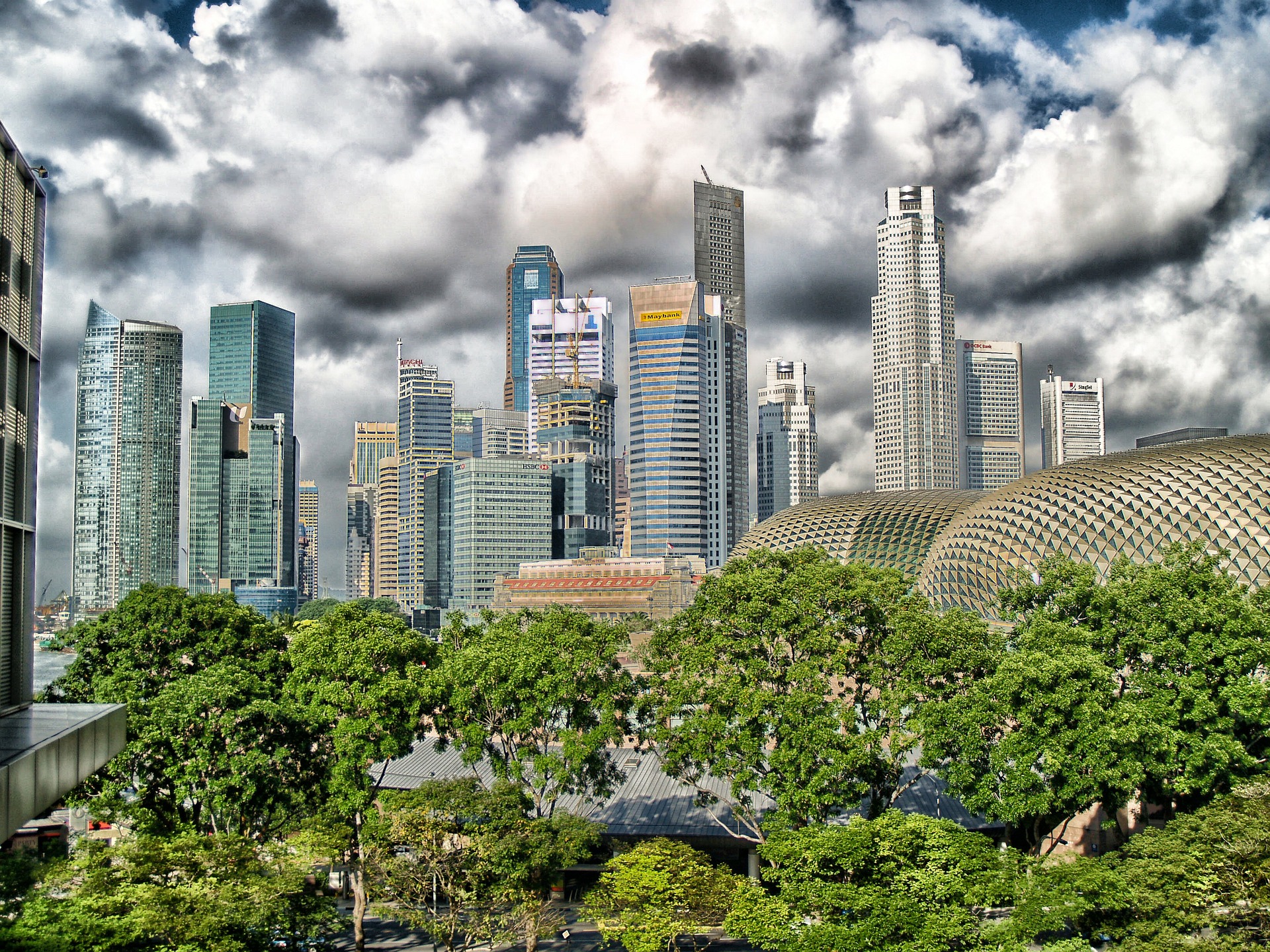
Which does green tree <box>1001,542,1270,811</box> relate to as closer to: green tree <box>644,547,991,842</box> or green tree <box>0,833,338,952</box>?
green tree <box>644,547,991,842</box>

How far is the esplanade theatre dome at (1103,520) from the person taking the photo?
7444 cm

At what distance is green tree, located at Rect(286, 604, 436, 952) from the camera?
37.2m

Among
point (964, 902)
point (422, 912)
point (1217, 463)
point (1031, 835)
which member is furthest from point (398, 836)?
point (1217, 463)

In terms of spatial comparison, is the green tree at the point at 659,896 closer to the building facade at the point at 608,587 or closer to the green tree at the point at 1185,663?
the green tree at the point at 1185,663

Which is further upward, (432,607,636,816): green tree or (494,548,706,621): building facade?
(432,607,636,816): green tree

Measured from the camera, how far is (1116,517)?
8012cm

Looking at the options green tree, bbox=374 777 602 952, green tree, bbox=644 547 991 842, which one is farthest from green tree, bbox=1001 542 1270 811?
green tree, bbox=374 777 602 952

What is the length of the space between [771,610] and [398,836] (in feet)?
50.0

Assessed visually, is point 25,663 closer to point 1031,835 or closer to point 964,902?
point 964,902

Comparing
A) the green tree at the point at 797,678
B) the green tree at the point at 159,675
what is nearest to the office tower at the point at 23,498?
the green tree at the point at 159,675

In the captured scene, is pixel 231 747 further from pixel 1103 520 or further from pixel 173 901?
pixel 1103 520

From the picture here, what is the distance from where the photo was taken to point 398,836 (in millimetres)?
33438

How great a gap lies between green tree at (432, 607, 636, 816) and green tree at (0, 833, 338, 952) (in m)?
8.88

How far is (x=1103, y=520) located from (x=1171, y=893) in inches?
2169
